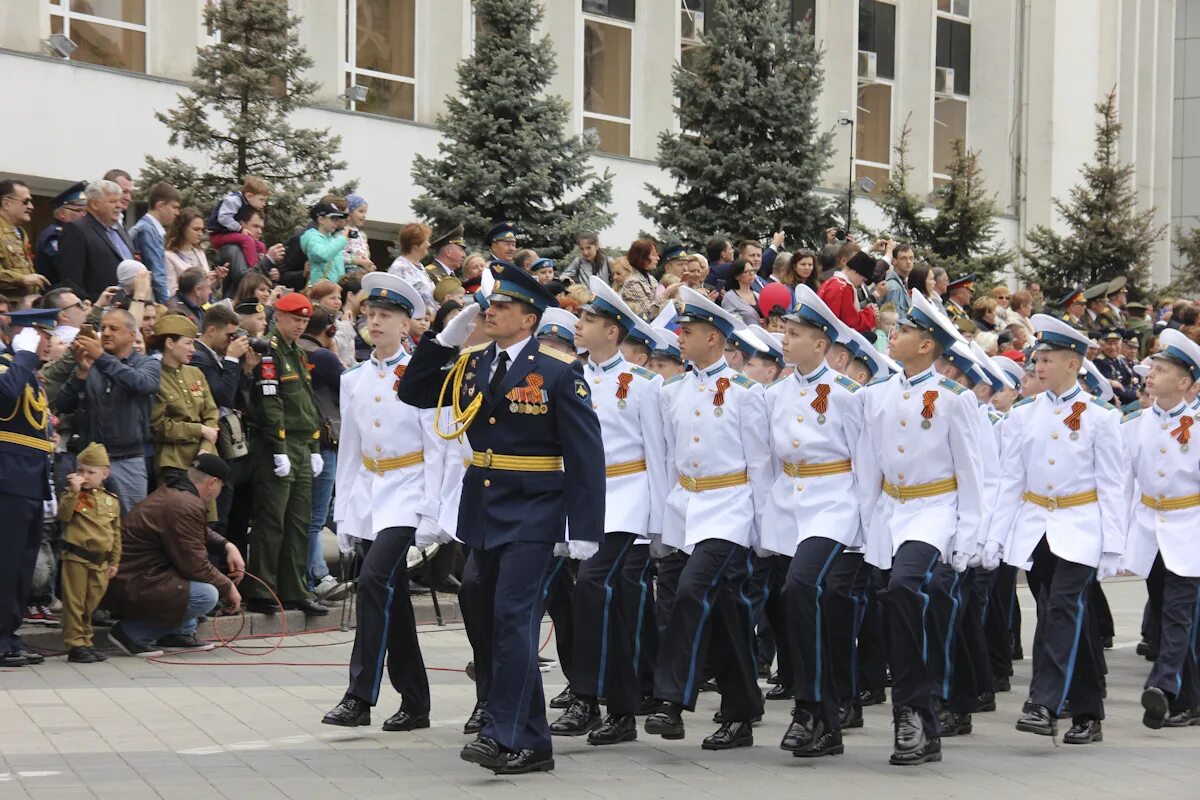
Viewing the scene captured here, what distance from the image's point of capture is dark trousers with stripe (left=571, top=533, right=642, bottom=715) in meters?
9.43

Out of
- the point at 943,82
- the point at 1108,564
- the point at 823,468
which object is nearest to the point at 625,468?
the point at 823,468

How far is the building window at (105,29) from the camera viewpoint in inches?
917

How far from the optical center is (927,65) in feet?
126

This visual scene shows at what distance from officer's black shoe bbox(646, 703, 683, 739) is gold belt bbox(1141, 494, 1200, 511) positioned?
10.7 feet

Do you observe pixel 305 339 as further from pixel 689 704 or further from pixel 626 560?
pixel 689 704

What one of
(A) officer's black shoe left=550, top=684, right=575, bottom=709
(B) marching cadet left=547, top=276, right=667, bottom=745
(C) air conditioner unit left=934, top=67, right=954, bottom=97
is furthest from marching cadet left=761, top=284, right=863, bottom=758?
(C) air conditioner unit left=934, top=67, right=954, bottom=97

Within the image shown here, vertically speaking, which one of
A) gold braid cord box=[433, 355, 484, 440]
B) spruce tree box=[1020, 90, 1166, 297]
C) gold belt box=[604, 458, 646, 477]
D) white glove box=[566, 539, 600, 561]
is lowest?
white glove box=[566, 539, 600, 561]

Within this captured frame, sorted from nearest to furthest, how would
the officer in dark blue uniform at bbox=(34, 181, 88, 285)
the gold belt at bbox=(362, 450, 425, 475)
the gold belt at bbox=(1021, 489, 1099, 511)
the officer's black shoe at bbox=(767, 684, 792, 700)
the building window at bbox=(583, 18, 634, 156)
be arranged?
the gold belt at bbox=(362, 450, 425, 475)
the gold belt at bbox=(1021, 489, 1099, 511)
the officer's black shoe at bbox=(767, 684, 792, 700)
the officer in dark blue uniform at bbox=(34, 181, 88, 285)
the building window at bbox=(583, 18, 634, 156)

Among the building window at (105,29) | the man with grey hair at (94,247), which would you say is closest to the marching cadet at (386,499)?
the man with grey hair at (94,247)

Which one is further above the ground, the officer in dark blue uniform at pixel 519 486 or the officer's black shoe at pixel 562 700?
the officer in dark blue uniform at pixel 519 486

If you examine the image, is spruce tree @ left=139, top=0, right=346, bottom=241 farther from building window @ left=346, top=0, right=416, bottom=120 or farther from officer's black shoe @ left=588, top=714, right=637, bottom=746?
officer's black shoe @ left=588, top=714, right=637, bottom=746

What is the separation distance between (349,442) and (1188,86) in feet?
139

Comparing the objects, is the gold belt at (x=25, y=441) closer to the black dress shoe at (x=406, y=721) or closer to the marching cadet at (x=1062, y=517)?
the black dress shoe at (x=406, y=721)

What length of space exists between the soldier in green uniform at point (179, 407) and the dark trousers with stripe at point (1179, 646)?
20.0 ft
